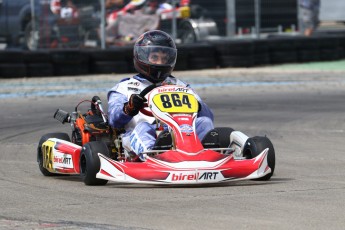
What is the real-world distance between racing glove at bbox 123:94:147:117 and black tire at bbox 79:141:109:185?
0.36m

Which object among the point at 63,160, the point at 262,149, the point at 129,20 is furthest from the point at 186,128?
the point at 129,20

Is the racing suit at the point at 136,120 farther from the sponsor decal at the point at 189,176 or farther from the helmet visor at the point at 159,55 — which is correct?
the sponsor decal at the point at 189,176

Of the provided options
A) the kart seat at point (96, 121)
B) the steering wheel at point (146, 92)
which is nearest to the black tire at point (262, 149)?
the steering wheel at point (146, 92)

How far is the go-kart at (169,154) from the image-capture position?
721cm

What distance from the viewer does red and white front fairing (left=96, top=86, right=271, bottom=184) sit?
7.16 m

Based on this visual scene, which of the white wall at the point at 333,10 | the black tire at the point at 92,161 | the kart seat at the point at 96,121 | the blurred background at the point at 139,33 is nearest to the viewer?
the black tire at the point at 92,161

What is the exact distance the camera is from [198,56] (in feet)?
67.9

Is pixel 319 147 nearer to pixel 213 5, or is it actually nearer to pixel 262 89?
pixel 262 89

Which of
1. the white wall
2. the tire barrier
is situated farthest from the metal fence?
the white wall

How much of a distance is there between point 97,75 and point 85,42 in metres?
1.55

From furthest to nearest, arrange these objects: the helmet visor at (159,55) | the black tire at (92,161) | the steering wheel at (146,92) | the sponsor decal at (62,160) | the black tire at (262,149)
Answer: the helmet visor at (159,55), the sponsor decal at (62,160), the steering wheel at (146,92), the black tire at (262,149), the black tire at (92,161)

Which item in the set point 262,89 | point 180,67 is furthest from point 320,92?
point 180,67

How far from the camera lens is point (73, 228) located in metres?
5.51

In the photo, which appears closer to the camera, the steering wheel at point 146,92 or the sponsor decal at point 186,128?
the sponsor decal at point 186,128
